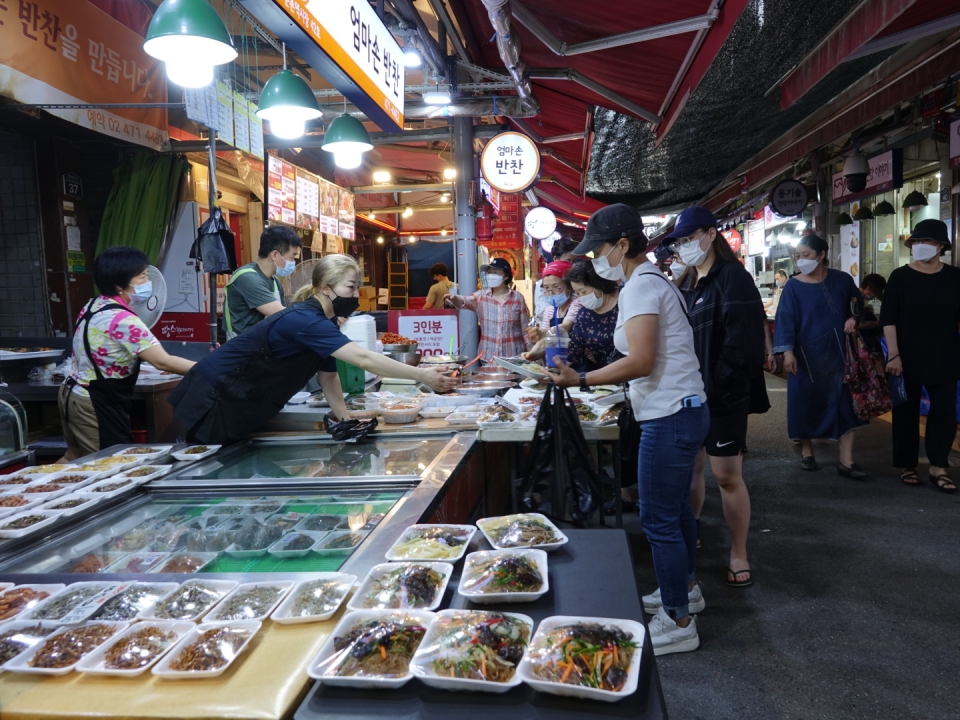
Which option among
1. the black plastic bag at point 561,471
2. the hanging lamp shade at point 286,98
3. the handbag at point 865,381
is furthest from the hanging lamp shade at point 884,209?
the black plastic bag at point 561,471

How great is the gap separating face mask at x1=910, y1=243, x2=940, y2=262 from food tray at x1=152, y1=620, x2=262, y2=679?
5993mm

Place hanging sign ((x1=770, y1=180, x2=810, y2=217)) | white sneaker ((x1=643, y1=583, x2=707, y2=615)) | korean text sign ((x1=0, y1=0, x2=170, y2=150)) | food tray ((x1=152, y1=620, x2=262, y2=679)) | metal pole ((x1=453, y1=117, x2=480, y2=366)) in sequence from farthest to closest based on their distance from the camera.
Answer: hanging sign ((x1=770, y1=180, x2=810, y2=217)) < metal pole ((x1=453, y1=117, x2=480, y2=366)) < korean text sign ((x1=0, y1=0, x2=170, y2=150)) < white sneaker ((x1=643, y1=583, x2=707, y2=615)) < food tray ((x1=152, y1=620, x2=262, y2=679))

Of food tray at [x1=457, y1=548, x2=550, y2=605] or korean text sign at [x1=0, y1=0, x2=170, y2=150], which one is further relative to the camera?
korean text sign at [x1=0, y1=0, x2=170, y2=150]

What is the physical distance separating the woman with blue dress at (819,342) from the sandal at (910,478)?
32 cm

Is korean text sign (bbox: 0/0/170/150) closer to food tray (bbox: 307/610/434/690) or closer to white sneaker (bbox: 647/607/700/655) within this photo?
food tray (bbox: 307/610/434/690)

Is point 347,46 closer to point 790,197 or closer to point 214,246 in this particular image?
point 214,246

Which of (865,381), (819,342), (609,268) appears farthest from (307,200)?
(865,381)

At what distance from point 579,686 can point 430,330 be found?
6.63m

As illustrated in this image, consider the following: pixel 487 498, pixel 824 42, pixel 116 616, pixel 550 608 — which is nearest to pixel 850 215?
pixel 824 42

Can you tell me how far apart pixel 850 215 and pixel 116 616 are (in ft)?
37.3

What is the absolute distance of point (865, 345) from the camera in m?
6.52

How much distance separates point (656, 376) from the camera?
118 inches

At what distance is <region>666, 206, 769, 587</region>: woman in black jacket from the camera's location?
3.50 m

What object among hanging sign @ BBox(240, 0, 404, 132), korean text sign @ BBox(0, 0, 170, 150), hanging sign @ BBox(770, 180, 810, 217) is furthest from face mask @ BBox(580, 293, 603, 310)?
hanging sign @ BBox(770, 180, 810, 217)
